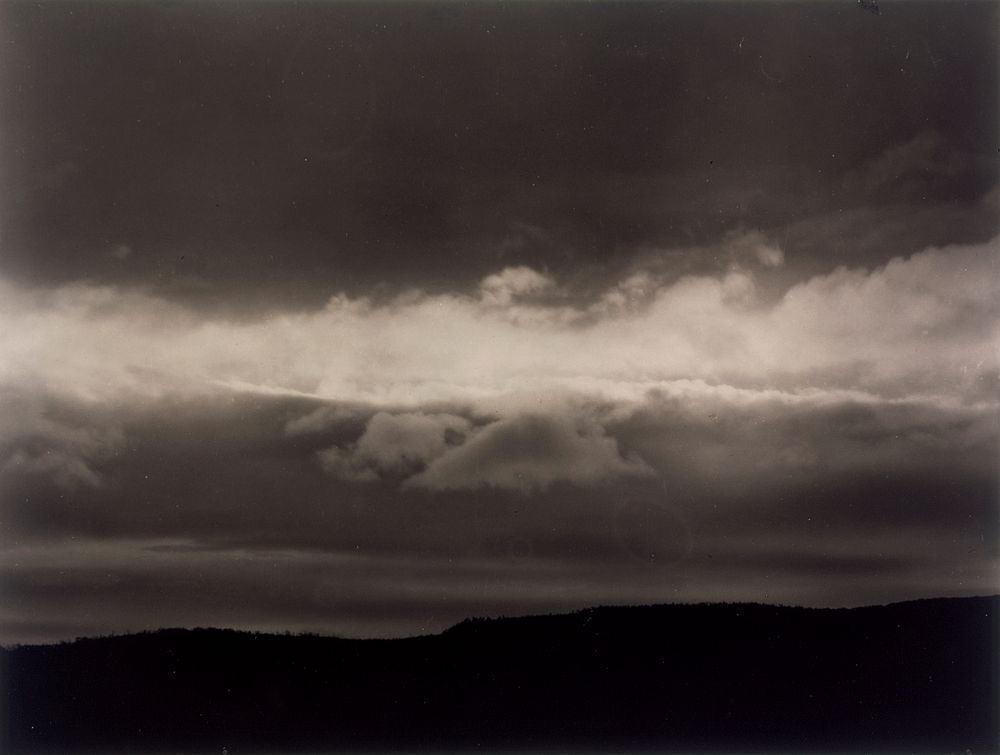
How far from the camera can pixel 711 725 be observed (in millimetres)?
17641

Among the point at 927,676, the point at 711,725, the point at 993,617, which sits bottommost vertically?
the point at 711,725

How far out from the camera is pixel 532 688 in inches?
687

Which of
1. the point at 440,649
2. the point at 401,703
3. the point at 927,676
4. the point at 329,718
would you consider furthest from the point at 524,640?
the point at 927,676

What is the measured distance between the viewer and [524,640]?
55.7 feet

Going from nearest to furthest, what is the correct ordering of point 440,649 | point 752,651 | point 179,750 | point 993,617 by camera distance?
1. point 993,617
2. point 179,750
3. point 440,649
4. point 752,651

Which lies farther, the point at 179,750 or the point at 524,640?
the point at 524,640

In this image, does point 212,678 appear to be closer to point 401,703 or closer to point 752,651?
point 401,703

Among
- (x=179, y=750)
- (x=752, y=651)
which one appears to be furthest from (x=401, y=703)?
(x=752, y=651)

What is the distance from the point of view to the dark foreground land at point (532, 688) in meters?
15.8

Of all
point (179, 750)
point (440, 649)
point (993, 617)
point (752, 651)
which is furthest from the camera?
point (752, 651)

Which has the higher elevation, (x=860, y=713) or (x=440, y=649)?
(x=440, y=649)

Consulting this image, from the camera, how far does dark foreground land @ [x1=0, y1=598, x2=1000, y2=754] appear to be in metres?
15.8

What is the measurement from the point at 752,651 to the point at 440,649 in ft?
23.5

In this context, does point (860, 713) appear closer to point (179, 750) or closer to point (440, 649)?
Answer: point (440, 649)
